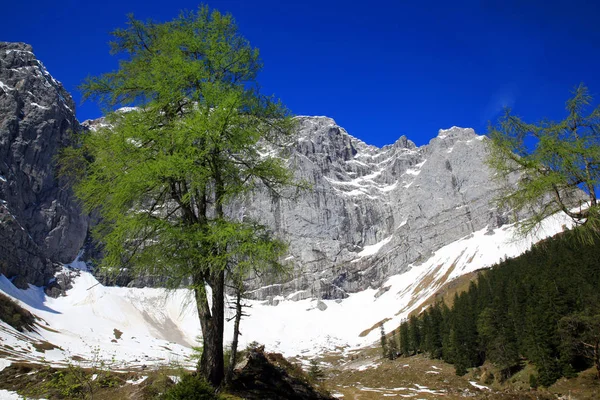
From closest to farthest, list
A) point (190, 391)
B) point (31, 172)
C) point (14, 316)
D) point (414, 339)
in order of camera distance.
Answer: point (190, 391) < point (14, 316) < point (414, 339) < point (31, 172)

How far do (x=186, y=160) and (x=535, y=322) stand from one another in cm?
6607

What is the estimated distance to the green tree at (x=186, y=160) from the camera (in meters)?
9.84

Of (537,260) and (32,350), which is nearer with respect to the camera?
(32,350)

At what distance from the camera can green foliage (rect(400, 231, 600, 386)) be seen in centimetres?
5022

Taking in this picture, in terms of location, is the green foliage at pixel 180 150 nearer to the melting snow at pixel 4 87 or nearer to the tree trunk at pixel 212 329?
the tree trunk at pixel 212 329

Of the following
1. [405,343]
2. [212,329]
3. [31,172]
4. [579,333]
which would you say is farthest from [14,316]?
[579,333]

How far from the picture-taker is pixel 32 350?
8344cm

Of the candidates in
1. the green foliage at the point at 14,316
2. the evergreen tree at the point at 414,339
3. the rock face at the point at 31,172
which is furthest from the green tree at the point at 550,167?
the rock face at the point at 31,172

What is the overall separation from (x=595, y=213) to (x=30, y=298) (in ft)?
640

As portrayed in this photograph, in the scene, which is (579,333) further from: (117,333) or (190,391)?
(117,333)

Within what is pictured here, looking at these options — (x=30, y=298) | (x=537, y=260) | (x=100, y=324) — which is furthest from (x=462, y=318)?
(x=30, y=298)

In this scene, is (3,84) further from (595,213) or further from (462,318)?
(595,213)

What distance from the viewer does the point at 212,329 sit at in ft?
33.8

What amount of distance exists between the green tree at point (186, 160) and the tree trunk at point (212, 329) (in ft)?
0.09
